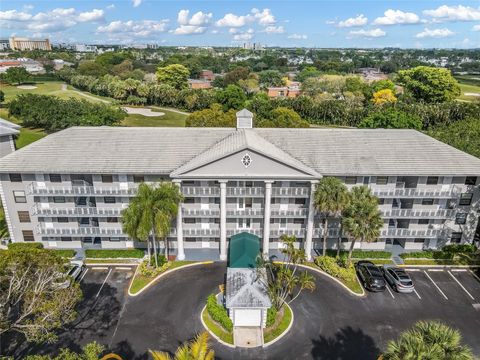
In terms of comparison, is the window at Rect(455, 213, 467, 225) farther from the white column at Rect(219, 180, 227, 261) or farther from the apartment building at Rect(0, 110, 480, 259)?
the white column at Rect(219, 180, 227, 261)

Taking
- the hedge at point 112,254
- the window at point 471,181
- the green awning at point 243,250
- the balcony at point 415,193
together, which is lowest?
the hedge at point 112,254

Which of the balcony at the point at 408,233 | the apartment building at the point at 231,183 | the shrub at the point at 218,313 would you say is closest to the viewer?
the shrub at the point at 218,313

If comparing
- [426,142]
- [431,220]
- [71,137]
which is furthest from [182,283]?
[426,142]

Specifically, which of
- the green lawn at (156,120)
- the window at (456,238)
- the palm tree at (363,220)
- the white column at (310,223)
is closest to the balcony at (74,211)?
the white column at (310,223)

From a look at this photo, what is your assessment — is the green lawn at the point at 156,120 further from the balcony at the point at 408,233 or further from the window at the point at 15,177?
the balcony at the point at 408,233

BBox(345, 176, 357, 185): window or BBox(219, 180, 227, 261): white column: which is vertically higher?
BBox(345, 176, 357, 185): window

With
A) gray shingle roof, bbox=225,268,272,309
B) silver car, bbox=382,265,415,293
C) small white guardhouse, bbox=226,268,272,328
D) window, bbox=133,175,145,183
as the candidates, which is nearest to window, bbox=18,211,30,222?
window, bbox=133,175,145,183
